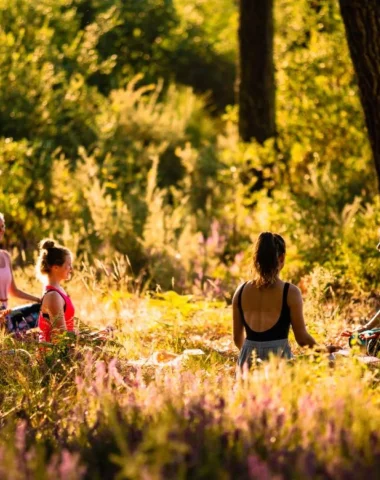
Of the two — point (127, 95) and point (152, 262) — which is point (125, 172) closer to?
point (127, 95)

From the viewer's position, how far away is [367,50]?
8852mm

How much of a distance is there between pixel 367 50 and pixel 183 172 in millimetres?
9770

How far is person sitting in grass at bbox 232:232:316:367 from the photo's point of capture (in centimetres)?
607

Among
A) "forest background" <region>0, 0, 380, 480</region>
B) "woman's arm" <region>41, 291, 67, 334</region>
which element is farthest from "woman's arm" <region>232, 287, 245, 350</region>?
"woman's arm" <region>41, 291, 67, 334</region>

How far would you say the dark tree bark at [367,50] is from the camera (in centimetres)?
873

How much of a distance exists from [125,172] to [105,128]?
880 mm

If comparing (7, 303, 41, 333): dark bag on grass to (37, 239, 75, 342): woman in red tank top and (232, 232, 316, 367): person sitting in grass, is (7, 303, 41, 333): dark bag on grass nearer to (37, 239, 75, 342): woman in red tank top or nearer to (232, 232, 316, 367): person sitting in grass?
(37, 239, 75, 342): woman in red tank top

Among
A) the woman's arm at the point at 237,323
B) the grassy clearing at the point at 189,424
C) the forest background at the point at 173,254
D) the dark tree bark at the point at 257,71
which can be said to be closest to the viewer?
the grassy clearing at the point at 189,424

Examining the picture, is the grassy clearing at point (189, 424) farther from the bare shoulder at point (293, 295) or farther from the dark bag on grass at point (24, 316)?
the dark bag on grass at point (24, 316)

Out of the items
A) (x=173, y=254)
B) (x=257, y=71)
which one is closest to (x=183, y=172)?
(x=257, y=71)

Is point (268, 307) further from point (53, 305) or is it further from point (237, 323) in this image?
point (53, 305)

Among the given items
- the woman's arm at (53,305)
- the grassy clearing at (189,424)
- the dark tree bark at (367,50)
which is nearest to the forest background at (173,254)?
the grassy clearing at (189,424)

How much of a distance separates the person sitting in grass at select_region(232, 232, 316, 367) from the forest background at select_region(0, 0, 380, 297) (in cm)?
233

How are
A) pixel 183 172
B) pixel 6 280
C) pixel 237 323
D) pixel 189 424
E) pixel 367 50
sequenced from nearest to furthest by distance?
1. pixel 189 424
2. pixel 237 323
3. pixel 6 280
4. pixel 367 50
5. pixel 183 172
